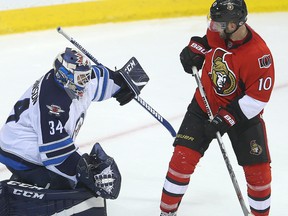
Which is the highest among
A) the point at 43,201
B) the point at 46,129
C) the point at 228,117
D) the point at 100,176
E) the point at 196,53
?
the point at 196,53

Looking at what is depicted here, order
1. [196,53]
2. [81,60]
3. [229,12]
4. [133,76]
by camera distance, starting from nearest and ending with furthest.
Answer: [229,12]
[81,60]
[196,53]
[133,76]

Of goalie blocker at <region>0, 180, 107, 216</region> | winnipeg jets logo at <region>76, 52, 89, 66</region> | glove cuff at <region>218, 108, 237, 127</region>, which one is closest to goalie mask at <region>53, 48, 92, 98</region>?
winnipeg jets logo at <region>76, 52, 89, 66</region>

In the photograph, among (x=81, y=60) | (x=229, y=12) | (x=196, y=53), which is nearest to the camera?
(x=229, y=12)

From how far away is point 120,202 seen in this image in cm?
315

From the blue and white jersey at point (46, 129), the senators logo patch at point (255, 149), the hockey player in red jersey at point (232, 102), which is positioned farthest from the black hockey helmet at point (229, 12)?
the blue and white jersey at point (46, 129)

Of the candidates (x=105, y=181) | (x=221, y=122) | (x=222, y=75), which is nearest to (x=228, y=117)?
(x=221, y=122)

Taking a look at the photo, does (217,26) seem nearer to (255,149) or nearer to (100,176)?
(255,149)

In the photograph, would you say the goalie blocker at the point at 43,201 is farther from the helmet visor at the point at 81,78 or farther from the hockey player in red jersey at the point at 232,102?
the helmet visor at the point at 81,78

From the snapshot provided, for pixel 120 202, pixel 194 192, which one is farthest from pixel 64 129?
pixel 194 192

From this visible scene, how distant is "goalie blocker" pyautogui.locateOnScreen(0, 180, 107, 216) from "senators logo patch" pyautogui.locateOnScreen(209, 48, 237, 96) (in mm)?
644

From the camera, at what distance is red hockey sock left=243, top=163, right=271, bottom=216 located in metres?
2.68

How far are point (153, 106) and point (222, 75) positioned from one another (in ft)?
5.12

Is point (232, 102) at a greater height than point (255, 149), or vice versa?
point (232, 102)

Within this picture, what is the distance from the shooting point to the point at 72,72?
8.48ft
